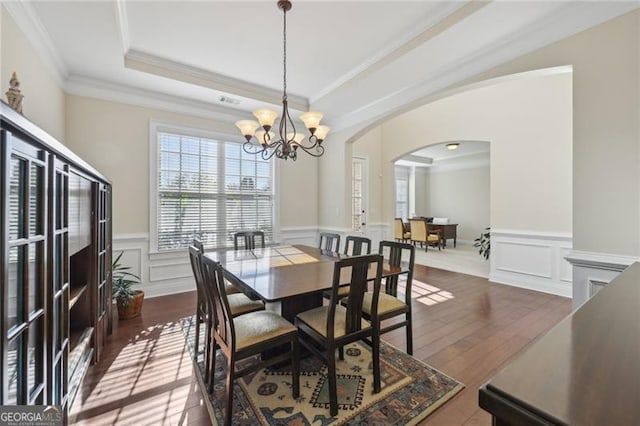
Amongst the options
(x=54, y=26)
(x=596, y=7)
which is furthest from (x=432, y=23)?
(x=54, y=26)

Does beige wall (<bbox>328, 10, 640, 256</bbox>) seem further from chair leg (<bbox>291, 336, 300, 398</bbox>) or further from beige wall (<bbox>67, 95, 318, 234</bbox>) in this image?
beige wall (<bbox>67, 95, 318, 234</bbox>)

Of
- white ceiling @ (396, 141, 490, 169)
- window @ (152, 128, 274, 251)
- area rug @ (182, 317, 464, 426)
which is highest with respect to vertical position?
white ceiling @ (396, 141, 490, 169)

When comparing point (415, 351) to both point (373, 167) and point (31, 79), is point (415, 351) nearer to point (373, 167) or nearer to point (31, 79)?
point (31, 79)

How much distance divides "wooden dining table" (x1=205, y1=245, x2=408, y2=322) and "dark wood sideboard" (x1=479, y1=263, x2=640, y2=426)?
1297 mm

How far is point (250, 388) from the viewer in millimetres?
1948

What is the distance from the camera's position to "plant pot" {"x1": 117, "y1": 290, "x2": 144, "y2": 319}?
3.10 meters

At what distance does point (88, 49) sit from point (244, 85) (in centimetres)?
167

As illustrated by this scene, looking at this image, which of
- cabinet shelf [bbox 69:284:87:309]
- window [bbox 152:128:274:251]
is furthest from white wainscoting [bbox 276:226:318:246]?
cabinet shelf [bbox 69:284:87:309]

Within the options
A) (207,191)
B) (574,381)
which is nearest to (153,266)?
(207,191)

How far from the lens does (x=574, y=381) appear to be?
50 cm

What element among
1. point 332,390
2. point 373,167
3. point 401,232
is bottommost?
point 332,390

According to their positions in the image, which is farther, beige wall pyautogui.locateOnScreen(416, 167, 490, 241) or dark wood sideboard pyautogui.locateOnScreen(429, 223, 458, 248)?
beige wall pyautogui.locateOnScreen(416, 167, 490, 241)

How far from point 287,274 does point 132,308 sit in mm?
2186

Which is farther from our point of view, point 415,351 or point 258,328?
point 415,351
